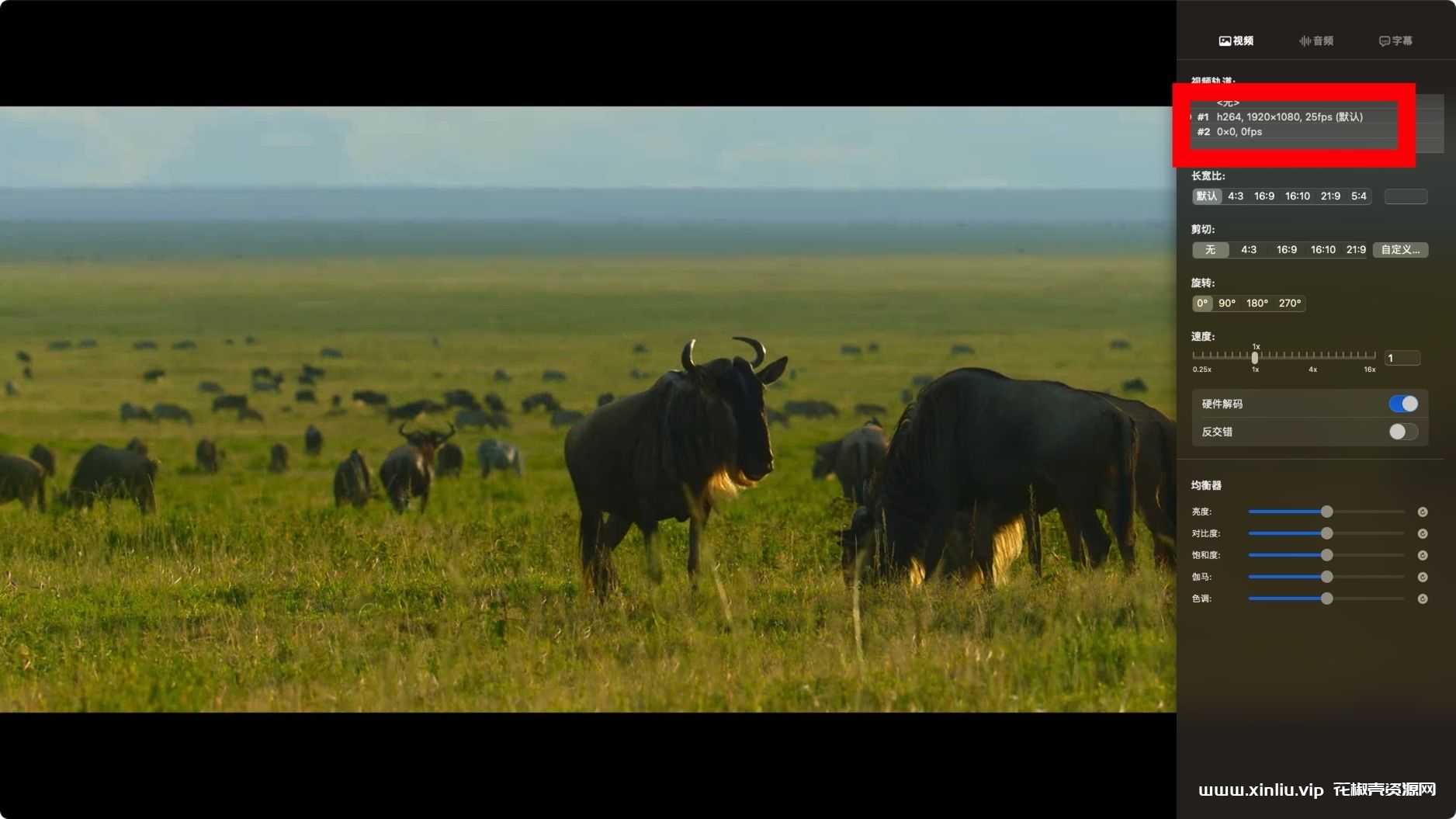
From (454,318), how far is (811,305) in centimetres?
2389

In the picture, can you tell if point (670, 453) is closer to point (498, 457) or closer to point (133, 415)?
point (498, 457)

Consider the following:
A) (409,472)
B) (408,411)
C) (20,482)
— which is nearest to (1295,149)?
(20,482)

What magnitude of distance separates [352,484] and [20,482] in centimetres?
448

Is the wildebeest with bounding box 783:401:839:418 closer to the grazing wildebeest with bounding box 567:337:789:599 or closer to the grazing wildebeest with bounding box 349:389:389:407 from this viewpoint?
the grazing wildebeest with bounding box 349:389:389:407

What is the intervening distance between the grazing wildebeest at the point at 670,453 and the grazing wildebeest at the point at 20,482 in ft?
32.4

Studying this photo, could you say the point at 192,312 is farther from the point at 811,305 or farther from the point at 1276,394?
the point at 1276,394

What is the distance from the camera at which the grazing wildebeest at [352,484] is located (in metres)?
22.1

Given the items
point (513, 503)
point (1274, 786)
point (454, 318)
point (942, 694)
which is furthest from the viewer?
point (454, 318)

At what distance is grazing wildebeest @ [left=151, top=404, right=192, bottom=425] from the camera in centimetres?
4747

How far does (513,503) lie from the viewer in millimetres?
25422

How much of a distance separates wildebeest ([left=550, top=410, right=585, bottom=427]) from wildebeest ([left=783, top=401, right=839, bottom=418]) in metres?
5.90

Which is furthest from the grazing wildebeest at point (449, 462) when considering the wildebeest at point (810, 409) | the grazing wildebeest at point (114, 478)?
the wildebeest at point (810, 409)

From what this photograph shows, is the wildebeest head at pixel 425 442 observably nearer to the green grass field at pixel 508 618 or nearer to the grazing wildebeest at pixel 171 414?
the green grass field at pixel 508 618

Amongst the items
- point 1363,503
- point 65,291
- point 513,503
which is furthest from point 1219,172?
point 65,291
